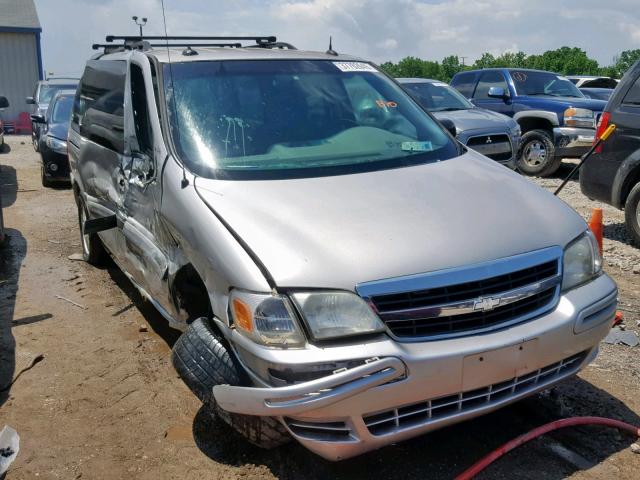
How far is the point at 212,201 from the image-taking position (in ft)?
10.3

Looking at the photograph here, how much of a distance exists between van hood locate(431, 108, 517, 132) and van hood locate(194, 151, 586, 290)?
6.41 meters

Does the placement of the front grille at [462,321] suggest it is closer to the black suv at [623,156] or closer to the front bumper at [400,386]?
the front bumper at [400,386]

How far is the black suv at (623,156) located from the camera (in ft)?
21.6

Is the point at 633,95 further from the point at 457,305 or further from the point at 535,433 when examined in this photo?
the point at 457,305

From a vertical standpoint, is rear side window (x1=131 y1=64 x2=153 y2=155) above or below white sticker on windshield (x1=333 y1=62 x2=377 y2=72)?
below

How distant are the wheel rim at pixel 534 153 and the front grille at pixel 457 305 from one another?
8.82 meters

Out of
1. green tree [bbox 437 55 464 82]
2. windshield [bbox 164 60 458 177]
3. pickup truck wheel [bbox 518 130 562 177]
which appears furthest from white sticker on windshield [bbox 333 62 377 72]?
green tree [bbox 437 55 464 82]

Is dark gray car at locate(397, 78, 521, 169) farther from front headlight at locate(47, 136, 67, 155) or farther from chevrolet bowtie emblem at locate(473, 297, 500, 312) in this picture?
chevrolet bowtie emblem at locate(473, 297, 500, 312)

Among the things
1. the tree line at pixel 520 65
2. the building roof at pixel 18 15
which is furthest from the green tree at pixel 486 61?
the building roof at pixel 18 15

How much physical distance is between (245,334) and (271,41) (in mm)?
3574

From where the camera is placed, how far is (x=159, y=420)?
3.59 m

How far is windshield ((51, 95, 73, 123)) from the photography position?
11391 mm

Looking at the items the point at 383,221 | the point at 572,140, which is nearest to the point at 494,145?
the point at 572,140

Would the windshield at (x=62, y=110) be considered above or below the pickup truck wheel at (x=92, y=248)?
above
